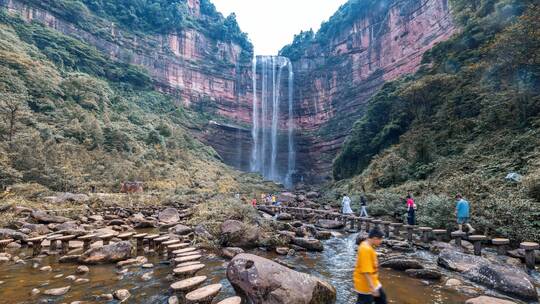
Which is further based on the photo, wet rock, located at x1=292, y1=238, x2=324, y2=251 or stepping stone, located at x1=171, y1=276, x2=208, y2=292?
wet rock, located at x1=292, y1=238, x2=324, y2=251

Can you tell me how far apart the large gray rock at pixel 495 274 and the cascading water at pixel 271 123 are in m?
47.2

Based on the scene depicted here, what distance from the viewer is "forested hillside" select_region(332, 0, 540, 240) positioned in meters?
10.7

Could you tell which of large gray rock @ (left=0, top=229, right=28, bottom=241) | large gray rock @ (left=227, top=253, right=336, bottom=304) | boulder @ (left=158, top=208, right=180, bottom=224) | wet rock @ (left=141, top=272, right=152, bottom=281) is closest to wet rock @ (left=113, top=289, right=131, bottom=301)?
wet rock @ (left=141, top=272, right=152, bottom=281)

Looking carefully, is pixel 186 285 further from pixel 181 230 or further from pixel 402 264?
pixel 181 230

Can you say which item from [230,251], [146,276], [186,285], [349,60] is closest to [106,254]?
[146,276]

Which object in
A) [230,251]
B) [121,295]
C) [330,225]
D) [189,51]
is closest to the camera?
[121,295]

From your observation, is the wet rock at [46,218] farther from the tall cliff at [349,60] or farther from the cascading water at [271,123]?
the cascading water at [271,123]

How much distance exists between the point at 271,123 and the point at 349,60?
20.6m

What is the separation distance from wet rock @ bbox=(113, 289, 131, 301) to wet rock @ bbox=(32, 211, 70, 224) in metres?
8.50

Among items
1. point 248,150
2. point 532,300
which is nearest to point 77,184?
point 532,300

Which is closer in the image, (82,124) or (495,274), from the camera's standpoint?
(495,274)

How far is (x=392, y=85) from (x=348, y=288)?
30298mm

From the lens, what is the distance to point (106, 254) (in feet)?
25.3

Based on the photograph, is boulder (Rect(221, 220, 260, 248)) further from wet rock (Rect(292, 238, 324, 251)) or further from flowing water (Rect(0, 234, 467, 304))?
wet rock (Rect(292, 238, 324, 251))
